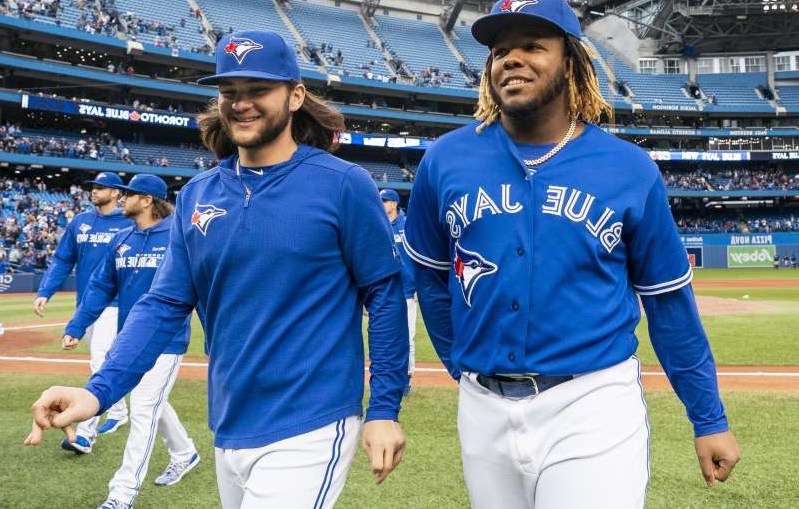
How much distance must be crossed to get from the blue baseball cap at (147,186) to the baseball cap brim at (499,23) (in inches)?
143

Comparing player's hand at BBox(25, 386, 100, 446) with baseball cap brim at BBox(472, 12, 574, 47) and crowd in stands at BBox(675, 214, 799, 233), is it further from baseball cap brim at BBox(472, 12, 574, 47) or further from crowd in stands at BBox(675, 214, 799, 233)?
crowd in stands at BBox(675, 214, 799, 233)

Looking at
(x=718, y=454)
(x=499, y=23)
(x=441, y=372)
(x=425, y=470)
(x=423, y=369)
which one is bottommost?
(x=423, y=369)

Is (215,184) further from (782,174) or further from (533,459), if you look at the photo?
(782,174)

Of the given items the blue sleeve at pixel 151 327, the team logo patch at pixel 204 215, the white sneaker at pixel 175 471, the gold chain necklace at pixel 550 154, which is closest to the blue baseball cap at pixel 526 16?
the gold chain necklace at pixel 550 154

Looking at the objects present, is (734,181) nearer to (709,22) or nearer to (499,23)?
(709,22)

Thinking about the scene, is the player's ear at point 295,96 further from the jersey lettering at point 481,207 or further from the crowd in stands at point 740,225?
the crowd in stands at point 740,225

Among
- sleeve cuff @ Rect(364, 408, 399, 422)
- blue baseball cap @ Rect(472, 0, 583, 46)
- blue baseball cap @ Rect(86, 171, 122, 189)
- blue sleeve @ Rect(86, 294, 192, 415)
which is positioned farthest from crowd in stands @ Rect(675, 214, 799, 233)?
blue sleeve @ Rect(86, 294, 192, 415)

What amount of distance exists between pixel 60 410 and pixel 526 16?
6.29 ft

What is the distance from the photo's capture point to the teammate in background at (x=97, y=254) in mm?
6215

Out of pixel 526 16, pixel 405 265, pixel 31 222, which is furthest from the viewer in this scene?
pixel 31 222

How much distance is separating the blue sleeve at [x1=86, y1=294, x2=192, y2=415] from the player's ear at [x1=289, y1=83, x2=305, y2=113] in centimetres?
86

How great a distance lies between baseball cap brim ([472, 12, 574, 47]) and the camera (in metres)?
2.10

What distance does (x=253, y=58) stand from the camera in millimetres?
2266

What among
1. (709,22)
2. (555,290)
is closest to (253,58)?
(555,290)
